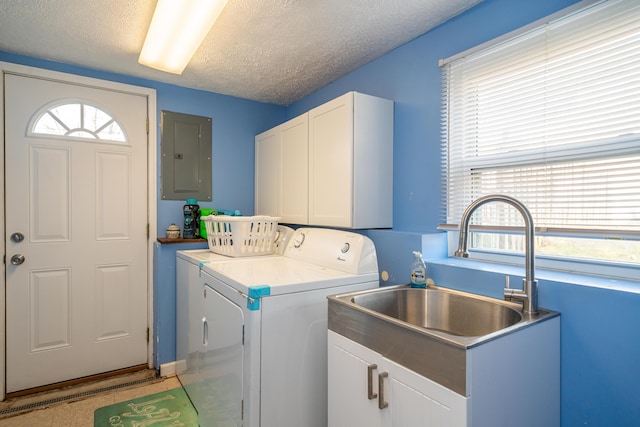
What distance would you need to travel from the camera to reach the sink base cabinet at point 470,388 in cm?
101

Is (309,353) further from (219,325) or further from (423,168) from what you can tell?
(423,168)

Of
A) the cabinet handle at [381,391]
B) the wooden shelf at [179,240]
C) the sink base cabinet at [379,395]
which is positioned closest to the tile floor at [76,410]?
the wooden shelf at [179,240]

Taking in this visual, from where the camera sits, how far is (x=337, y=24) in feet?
6.35

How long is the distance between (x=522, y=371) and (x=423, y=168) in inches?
45.8

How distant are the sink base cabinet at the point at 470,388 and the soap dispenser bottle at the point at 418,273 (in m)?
0.53

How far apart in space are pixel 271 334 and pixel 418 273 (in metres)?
0.79

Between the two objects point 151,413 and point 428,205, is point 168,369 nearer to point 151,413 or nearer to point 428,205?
point 151,413

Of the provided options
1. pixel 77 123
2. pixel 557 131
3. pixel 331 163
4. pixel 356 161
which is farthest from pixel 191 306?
pixel 557 131

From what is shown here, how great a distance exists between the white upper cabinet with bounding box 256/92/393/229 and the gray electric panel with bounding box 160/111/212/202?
101 centimetres

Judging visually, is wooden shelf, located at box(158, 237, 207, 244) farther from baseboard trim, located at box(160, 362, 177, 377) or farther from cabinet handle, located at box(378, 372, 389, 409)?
cabinet handle, located at box(378, 372, 389, 409)

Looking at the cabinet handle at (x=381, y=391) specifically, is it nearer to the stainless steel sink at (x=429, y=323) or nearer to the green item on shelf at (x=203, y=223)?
the stainless steel sink at (x=429, y=323)

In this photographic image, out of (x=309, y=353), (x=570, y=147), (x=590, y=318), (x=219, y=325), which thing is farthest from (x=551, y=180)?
(x=219, y=325)

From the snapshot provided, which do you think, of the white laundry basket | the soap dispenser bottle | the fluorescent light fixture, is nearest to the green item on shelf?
the white laundry basket

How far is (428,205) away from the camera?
1973 mm
